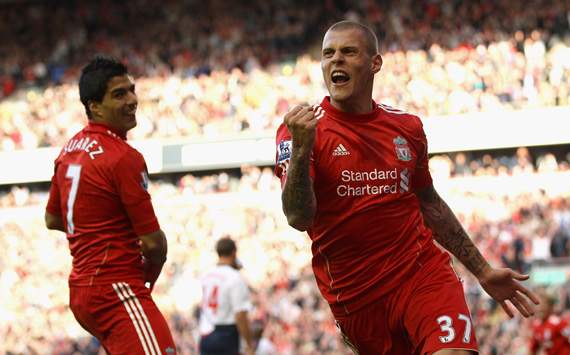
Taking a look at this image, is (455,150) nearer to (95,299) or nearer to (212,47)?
(212,47)

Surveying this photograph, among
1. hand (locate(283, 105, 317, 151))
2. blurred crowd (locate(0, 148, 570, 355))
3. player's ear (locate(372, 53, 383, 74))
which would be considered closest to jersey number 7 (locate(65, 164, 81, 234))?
hand (locate(283, 105, 317, 151))

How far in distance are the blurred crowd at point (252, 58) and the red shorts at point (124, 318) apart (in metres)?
17.8

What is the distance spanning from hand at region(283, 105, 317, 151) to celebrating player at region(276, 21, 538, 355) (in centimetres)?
33

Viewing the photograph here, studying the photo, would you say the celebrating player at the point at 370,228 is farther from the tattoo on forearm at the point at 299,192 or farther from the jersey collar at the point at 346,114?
the tattoo on forearm at the point at 299,192

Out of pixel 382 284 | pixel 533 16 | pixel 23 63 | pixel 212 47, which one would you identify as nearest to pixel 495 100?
pixel 533 16

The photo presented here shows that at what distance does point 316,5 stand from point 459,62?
6.70 m

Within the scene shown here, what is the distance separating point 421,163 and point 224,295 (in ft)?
16.2

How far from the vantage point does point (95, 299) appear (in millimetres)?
5715

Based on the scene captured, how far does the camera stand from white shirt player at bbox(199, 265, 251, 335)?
33.6ft

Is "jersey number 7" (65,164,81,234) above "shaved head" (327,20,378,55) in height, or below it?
below

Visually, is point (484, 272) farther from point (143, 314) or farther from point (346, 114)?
point (143, 314)

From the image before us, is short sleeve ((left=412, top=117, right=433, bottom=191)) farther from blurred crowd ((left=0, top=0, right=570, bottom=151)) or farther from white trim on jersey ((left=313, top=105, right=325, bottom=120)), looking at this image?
blurred crowd ((left=0, top=0, right=570, bottom=151))

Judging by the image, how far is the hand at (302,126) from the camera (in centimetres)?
473

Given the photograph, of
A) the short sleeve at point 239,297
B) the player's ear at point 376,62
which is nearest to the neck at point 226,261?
the short sleeve at point 239,297
